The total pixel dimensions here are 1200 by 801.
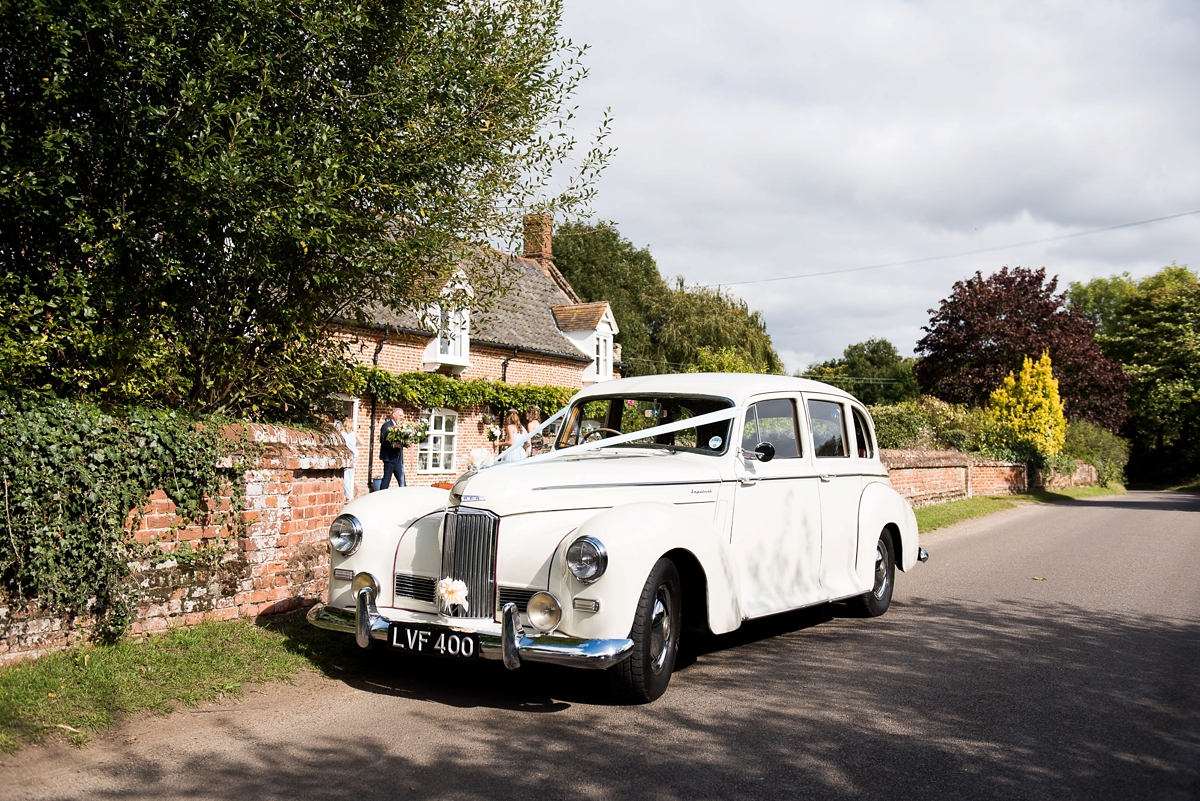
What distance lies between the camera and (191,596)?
19.9ft

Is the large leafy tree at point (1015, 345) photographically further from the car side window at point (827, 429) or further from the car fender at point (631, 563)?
the car fender at point (631, 563)

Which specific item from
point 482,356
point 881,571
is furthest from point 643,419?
point 482,356

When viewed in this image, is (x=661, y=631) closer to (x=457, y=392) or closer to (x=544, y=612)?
(x=544, y=612)

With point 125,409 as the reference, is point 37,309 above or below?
above

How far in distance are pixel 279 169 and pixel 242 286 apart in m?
1.18

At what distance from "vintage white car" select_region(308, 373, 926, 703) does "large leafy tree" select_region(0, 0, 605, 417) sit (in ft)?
5.70

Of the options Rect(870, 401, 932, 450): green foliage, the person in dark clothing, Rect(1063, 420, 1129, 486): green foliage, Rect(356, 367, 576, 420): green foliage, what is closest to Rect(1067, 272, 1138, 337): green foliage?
Rect(1063, 420, 1129, 486): green foliage

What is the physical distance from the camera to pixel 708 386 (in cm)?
681

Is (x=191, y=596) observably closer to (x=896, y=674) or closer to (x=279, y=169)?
(x=279, y=169)

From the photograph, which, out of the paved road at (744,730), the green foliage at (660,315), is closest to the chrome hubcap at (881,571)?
the paved road at (744,730)

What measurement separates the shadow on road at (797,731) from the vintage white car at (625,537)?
38cm

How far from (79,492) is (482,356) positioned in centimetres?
2086

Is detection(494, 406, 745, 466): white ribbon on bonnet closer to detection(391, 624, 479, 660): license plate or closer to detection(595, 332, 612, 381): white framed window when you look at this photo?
detection(391, 624, 479, 660): license plate

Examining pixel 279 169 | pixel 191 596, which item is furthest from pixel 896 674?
pixel 279 169
